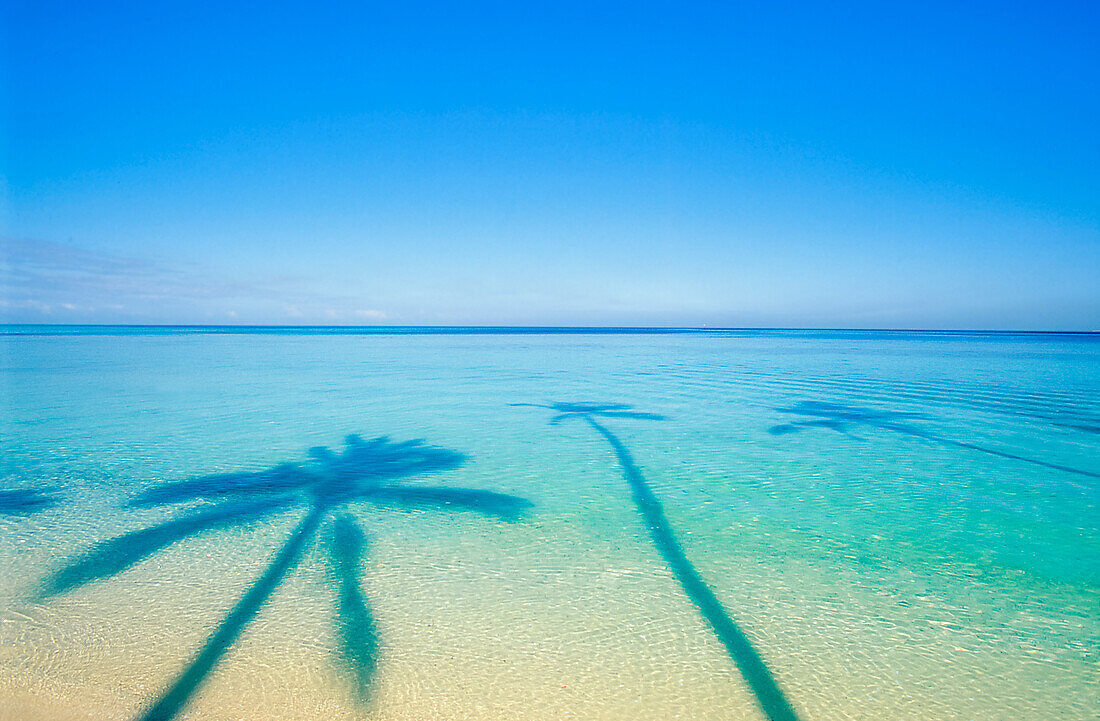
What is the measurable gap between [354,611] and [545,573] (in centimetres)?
154

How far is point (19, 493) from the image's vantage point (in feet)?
22.7

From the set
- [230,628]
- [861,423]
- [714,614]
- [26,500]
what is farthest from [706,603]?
[861,423]

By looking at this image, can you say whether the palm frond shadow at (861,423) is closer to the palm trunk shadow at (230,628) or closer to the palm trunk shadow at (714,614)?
the palm trunk shadow at (714,614)

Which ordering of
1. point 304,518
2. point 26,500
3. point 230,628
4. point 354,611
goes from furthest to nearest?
point 26,500
point 304,518
point 354,611
point 230,628

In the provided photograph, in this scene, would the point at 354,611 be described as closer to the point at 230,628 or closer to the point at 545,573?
the point at 230,628

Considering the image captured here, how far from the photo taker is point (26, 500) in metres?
6.66

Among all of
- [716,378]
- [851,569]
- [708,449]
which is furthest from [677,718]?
[716,378]

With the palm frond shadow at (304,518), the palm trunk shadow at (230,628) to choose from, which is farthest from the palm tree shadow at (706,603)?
the palm trunk shadow at (230,628)

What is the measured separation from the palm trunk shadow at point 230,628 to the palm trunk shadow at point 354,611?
0.31 metres

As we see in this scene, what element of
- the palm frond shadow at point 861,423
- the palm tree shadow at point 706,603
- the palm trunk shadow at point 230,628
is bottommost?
the palm tree shadow at point 706,603

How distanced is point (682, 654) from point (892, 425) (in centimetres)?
1054

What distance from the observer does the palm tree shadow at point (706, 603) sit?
3.30 m

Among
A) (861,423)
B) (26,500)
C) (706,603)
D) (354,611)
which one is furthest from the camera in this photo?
(861,423)

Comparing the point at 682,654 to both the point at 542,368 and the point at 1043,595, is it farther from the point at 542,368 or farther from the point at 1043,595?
the point at 542,368
